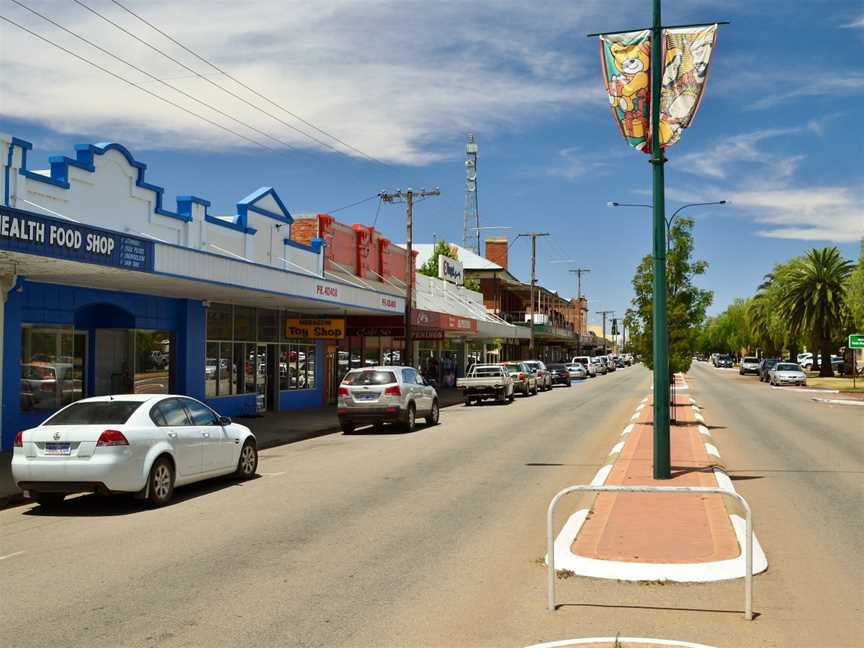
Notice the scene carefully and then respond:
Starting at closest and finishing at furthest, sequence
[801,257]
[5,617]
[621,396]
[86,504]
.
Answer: [5,617], [86,504], [621,396], [801,257]

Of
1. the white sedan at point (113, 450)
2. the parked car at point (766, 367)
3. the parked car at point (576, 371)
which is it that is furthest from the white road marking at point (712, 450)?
the parked car at point (576, 371)

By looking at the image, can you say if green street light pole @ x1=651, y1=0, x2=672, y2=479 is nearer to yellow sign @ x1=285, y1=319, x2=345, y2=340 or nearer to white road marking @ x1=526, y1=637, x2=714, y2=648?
white road marking @ x1=526, y1=637, x2=714, y2=648

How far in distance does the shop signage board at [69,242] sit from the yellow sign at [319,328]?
11864 mm

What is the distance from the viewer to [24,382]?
1809cm

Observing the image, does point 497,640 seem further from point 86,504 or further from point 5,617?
point 86,504

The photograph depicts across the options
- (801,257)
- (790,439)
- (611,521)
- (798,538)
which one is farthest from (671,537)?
(801,257)

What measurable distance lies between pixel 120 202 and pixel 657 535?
618 inches

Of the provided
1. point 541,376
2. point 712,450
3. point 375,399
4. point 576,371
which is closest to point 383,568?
point 712,450

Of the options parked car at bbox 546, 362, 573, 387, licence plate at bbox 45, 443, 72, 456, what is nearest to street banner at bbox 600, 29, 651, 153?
licence plate at bbox 45, 443, 72, 456

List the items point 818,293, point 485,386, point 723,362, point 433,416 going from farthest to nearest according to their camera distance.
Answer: point 723,362, point 818,293, point 485,386, point 433,416

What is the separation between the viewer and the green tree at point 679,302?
24516mm

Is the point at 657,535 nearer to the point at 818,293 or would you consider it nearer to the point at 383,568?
the point at 383,568

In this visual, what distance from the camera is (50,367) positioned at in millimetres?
19047

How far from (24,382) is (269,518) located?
9.90 meters
